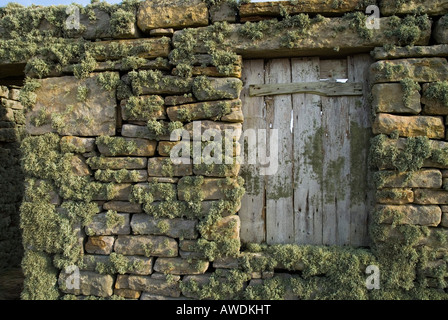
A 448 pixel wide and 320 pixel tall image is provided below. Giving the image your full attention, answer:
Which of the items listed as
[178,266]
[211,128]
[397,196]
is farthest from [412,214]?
[178,266]

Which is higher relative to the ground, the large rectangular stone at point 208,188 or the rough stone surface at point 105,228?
the large rectangular stone at point 208,188

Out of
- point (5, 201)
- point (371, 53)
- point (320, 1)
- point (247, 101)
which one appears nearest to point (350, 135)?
point (371, 53)

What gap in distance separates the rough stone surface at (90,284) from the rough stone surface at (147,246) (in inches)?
12.1

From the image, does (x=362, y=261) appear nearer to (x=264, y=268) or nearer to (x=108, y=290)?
(x=264, y=268)

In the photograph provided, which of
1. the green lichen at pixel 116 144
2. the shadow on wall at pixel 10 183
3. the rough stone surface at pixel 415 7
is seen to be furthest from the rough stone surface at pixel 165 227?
the shadow on wall at pixel 10 183

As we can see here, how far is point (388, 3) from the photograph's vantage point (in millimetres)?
2918

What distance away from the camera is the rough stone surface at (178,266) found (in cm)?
305

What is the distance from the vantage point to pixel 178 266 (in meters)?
3.07

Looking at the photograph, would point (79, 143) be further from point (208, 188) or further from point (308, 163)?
point (308, 163)

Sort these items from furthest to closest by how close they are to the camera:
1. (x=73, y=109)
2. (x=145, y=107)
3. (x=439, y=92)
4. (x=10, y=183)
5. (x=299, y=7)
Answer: (x=10, y=183) → (x=73, y=109) → (x=145, y=107) → (x=299, y=7) → (x=439, y=92)

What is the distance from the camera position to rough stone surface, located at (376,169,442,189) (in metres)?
2.82

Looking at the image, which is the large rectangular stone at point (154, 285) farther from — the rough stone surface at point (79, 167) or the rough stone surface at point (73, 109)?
the rough stone surface at point (73, 109)

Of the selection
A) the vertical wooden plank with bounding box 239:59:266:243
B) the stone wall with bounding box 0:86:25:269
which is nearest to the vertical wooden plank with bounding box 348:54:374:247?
the vertical wooden plank with bounding box 239:59:266:243

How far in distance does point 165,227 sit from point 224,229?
55 cm
